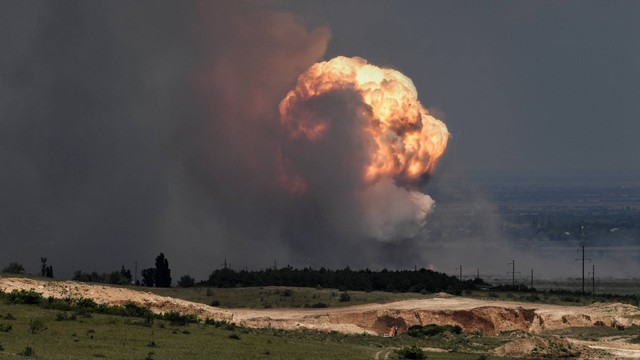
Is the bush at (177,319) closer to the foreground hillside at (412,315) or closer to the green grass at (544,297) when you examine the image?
the foreground hillside at (412,315)

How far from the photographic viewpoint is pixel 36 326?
200 feet

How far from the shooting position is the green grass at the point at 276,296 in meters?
101

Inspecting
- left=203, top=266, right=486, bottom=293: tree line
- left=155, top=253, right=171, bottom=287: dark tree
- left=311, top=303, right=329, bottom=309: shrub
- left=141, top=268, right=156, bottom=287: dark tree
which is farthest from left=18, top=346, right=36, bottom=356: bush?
left=155, top=253, right=171, bottom=287: dark tree

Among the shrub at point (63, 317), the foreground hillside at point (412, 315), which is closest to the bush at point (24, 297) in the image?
the foreground hillside at point (412, 315)

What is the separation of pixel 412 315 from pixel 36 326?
121ft

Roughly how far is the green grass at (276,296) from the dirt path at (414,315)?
297 centimetres

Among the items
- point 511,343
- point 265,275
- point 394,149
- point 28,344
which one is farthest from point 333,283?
point 28,344

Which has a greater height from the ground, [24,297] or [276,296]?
[276,296]

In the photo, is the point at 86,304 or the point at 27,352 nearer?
the point at 27,352

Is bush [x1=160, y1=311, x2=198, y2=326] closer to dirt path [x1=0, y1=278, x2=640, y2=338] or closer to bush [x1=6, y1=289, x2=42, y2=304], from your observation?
bush [x1=6, y1=289, x2=42, y2=304]

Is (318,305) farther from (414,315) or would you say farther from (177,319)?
(177,319)

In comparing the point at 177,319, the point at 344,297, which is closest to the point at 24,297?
the point at 177,319

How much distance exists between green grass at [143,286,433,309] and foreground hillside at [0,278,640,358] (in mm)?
2493

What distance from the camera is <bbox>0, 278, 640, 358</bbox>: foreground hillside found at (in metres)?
79.1
